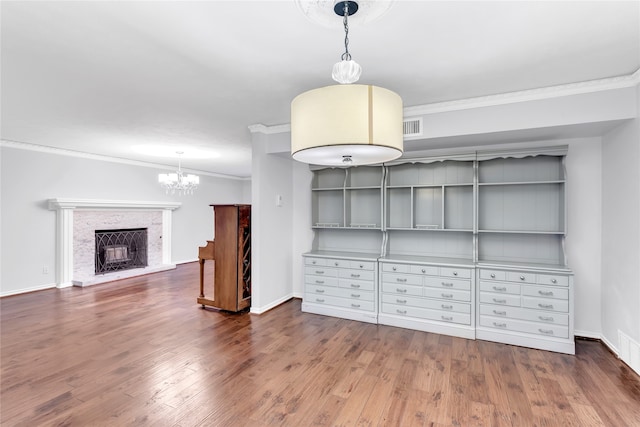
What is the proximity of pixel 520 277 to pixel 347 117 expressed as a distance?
288 centimetres

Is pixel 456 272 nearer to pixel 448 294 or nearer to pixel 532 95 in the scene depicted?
pixel 448 294

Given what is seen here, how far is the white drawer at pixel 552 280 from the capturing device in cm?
297

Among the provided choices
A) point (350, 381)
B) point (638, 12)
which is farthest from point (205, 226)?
point (638, 12)

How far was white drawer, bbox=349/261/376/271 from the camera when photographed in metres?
3.79

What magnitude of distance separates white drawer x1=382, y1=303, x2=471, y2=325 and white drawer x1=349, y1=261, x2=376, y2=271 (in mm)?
477

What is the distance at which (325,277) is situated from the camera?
13.3 feet

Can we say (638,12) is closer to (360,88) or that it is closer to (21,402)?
(360,88)

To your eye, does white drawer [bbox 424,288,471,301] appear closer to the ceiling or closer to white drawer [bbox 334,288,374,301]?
white drawer [bbox 334,288,374,301]

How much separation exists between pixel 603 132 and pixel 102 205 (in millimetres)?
7738

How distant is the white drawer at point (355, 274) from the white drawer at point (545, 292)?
5.39ft

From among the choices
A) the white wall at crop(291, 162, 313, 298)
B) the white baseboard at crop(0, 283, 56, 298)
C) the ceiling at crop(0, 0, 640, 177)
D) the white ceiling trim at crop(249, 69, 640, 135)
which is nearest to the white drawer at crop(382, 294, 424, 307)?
the white wall at crop(291, 162, 313, 298)

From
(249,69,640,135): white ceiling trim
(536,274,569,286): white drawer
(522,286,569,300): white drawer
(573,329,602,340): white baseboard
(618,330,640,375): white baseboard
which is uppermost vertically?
(249,69,640,135): white ceiling trim

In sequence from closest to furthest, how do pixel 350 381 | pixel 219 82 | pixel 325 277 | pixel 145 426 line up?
1. pixel 145 426
2. pixel 350 381
3. pixel 219 82
4. pixel 325 277

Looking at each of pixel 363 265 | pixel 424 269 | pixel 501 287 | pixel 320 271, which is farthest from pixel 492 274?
pixel 320 271
